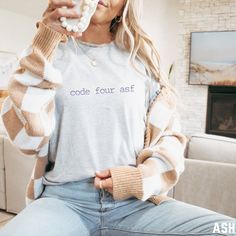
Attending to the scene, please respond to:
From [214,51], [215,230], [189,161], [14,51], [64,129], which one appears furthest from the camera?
[14,51]

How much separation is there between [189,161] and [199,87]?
10.8 feet

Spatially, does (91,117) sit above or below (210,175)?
above

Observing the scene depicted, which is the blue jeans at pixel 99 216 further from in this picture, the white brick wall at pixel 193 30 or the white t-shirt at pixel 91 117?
the white brick wall at pixel 193 30

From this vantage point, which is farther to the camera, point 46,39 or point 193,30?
point 193,30

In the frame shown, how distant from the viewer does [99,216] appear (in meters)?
0.83

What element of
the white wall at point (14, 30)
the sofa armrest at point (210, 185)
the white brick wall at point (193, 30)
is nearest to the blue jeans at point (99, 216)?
the sofa armrest at point (210, 185)

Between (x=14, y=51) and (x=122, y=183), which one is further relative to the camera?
(x=14, y=51)

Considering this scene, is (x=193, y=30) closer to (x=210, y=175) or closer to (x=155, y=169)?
(x=210, y=175)

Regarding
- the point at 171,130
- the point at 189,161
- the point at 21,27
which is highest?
the point at 21,27

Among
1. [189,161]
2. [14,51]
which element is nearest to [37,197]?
[189,161]

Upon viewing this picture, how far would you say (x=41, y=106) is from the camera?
781 millimetres

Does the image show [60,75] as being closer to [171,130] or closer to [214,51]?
[171,130]

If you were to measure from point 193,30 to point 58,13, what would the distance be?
430cm

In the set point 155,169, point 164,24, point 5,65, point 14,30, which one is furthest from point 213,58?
point 155,169
